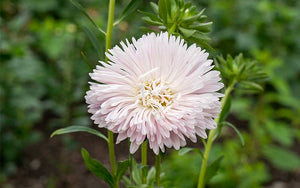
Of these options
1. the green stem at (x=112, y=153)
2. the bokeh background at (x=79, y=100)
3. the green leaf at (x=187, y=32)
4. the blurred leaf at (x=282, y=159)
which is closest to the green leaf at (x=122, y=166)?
the green stem at (x=112, y=153)

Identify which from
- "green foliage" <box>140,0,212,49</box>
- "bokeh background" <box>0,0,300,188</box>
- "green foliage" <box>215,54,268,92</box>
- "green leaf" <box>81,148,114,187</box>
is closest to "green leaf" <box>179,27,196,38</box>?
"green foliage" <box>140,0,212,49</box>

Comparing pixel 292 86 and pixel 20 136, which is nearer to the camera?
pixel 20 136

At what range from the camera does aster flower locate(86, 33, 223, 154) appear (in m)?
0.50

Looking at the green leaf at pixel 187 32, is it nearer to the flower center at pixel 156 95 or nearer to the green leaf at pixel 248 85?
the flower center at pixel 156 95

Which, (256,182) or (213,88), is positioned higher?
(213,88)

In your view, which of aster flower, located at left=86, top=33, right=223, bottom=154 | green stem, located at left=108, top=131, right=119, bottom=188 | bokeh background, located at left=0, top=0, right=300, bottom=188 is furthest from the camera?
bokeh background, located at left=0, top=0, right=300, bottom=188

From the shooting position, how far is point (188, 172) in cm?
151

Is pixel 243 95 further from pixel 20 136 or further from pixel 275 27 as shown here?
pixel 20 136

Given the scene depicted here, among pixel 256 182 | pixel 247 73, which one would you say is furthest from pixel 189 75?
pixel 256 182

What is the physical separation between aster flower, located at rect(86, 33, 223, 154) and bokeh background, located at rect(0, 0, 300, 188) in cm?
85

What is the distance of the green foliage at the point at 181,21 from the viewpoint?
557mm

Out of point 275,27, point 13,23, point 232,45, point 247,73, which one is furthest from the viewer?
point 232,45

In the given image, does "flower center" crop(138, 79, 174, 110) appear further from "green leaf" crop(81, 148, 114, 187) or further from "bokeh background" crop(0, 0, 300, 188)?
"bokeh background" crop(0, 0, 300, 188)

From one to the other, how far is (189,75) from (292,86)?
Result: 1835 mm
